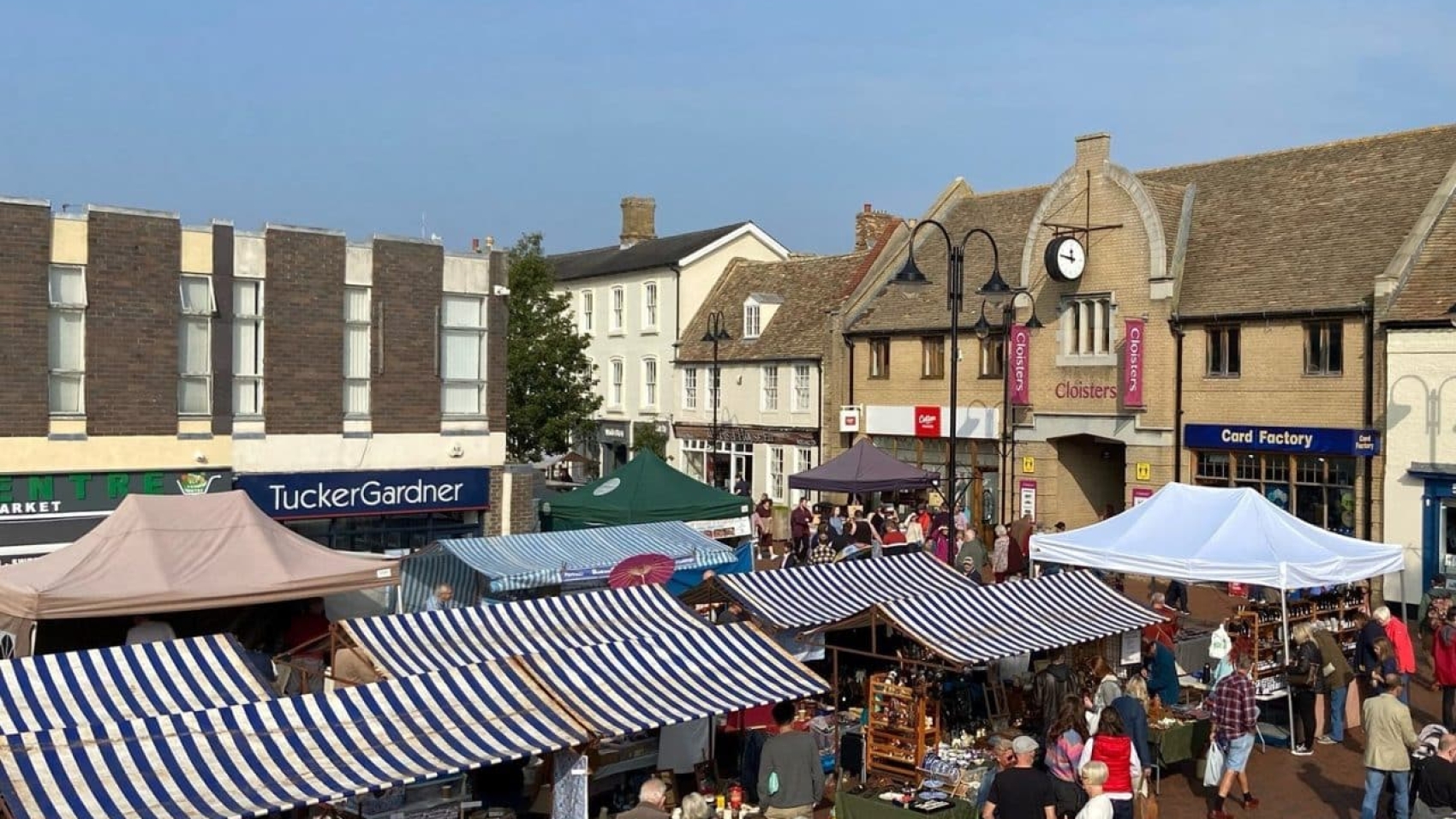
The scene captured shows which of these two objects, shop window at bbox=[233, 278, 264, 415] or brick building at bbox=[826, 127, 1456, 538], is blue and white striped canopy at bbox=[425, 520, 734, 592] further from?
brick building at bbox=[826, 127, 1456, 538]

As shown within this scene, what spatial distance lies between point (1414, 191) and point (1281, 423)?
531 centimetres

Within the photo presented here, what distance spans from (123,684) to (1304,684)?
12375mm

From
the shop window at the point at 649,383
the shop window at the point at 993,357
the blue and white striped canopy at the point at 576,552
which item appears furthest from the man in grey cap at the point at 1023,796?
the shop window at the point at 649,383

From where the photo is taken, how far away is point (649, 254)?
155ft

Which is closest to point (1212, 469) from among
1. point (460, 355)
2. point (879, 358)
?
point (879, 358)

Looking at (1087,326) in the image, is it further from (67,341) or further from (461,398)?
(67,341)

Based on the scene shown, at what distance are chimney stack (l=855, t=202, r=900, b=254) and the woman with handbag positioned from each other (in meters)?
27.2

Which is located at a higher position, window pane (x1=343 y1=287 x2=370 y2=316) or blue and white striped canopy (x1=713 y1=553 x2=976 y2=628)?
window pane (x1=343 y1=287 x2=370 y2=316)

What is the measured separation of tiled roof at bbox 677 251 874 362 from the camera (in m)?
39.1

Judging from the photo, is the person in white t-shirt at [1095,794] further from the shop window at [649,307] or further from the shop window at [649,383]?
the shop window at [649,307]

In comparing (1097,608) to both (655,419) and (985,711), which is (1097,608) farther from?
(655,419)

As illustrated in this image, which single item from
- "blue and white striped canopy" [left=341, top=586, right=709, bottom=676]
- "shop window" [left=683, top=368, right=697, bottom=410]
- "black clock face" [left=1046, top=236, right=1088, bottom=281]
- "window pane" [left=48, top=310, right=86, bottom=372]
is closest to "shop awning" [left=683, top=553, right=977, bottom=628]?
"blue and white striped canopy" [left=341, top=586, right=709, bottom=676]

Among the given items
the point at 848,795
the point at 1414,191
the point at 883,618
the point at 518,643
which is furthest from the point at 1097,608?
the point at 1414,191

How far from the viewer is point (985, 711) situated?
15.3m
